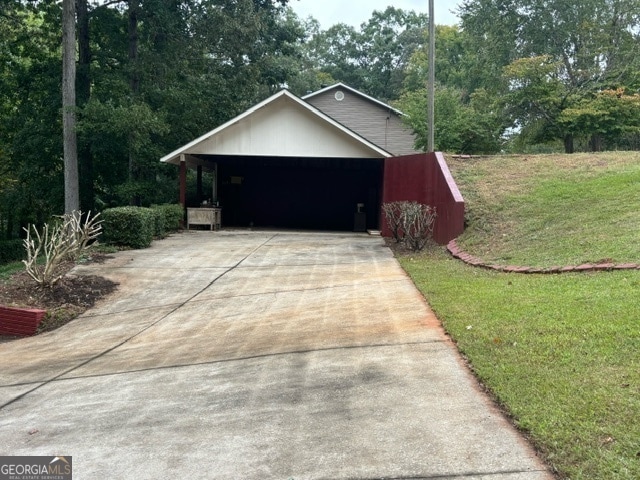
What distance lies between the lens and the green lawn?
10.0 feet

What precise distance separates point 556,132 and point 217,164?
13915 mm

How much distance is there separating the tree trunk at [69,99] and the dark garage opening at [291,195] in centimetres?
573

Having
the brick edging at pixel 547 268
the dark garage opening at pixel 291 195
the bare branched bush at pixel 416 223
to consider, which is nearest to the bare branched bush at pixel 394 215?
the bare branched bush at pixel 416 223

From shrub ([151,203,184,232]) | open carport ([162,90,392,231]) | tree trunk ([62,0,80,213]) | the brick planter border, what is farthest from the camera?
open carport ([162,90,392,231])

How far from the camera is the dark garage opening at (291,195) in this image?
72.4 feet

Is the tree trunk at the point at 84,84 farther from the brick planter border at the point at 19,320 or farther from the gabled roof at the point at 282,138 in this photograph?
the brick planter border at the point at 19,320

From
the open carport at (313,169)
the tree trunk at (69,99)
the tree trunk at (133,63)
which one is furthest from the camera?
the tree trunk at (133,63)

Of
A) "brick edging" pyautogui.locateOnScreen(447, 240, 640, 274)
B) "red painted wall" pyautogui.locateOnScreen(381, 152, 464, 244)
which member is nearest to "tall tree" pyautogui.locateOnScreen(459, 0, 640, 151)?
"red painted wall" pyautogui.locateOnScreen(381, 152, 464, 244)

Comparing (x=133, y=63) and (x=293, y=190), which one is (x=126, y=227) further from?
(x=293, y=190)

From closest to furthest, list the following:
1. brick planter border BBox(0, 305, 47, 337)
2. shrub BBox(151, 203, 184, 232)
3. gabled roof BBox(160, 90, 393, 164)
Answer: brick planter border BBox(0, 305, 47, 337) → shrub BBox(151, 203, 184, 232) → gabled roof BBox(160, 90, 393, 164)

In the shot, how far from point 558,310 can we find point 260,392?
3105mm

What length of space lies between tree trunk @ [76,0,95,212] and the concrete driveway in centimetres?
1441

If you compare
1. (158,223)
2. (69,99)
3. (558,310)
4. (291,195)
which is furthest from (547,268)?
(69,99)

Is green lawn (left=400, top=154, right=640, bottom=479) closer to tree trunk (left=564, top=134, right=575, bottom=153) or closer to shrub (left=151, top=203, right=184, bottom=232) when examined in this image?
shrub (left=151, top=203, right=184, bottom=232)
